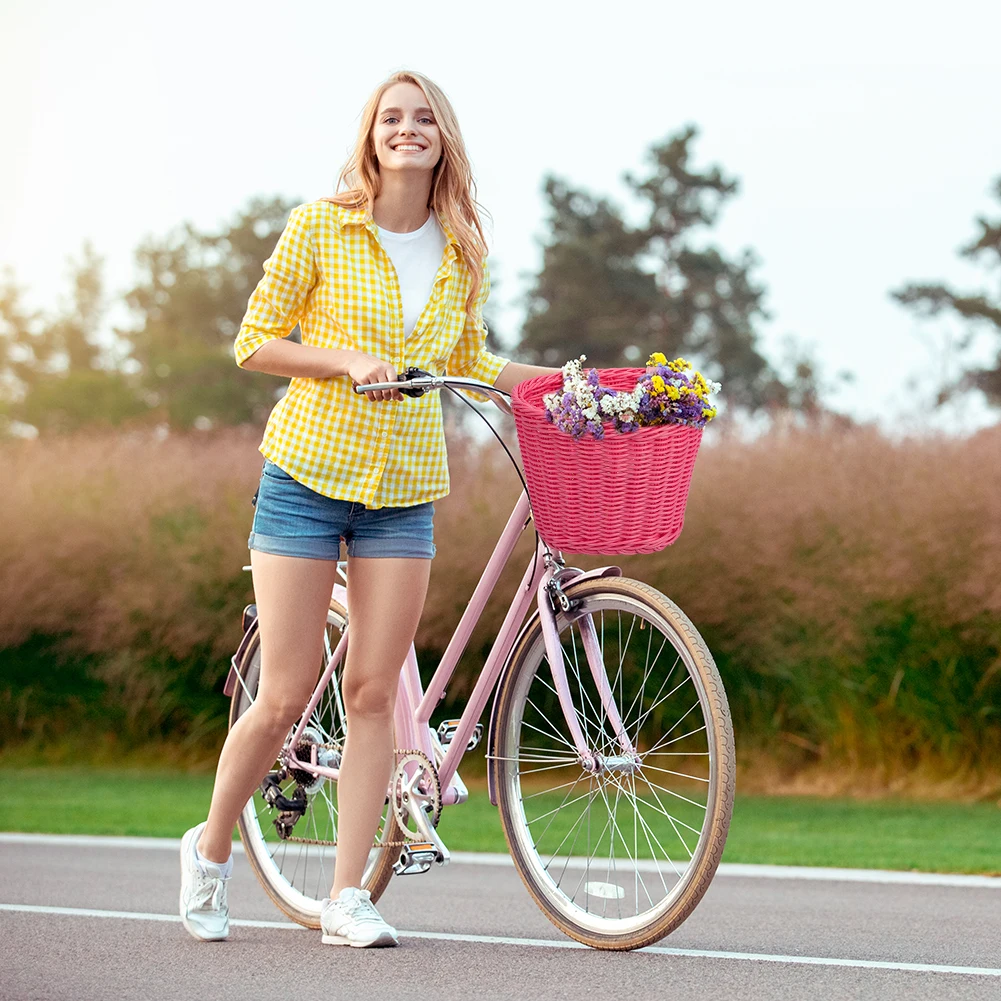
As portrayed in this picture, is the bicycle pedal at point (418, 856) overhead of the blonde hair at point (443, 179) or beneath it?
beneath

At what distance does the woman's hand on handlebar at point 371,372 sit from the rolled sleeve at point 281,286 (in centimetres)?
24

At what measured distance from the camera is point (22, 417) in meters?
48.9

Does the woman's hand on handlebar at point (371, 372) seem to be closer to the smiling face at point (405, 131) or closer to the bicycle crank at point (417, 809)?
the smiling face at point (405, 131)

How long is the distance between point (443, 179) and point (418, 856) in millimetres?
1570

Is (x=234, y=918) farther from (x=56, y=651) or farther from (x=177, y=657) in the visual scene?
(x=56, y=651)

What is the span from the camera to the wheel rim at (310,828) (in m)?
4.24

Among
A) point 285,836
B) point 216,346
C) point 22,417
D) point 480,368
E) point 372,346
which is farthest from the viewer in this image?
point 22,417

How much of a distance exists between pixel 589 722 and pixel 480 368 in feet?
2.91

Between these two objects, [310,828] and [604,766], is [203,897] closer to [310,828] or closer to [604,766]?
[310,828]

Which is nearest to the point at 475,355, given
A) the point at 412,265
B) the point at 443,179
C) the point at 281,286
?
the point at 412,265

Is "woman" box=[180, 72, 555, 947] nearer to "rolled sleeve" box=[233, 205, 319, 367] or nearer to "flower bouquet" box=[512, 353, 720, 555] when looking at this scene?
"rolled sleeve" box=[233, 205, 319, 367]

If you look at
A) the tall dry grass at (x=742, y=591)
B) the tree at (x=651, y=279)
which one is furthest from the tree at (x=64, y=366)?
the tall dry grass at (x=742, y=591)

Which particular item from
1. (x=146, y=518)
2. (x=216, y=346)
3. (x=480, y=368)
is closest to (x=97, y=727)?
(x=146, y=518)

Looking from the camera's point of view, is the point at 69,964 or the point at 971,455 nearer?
the point at 69,964
